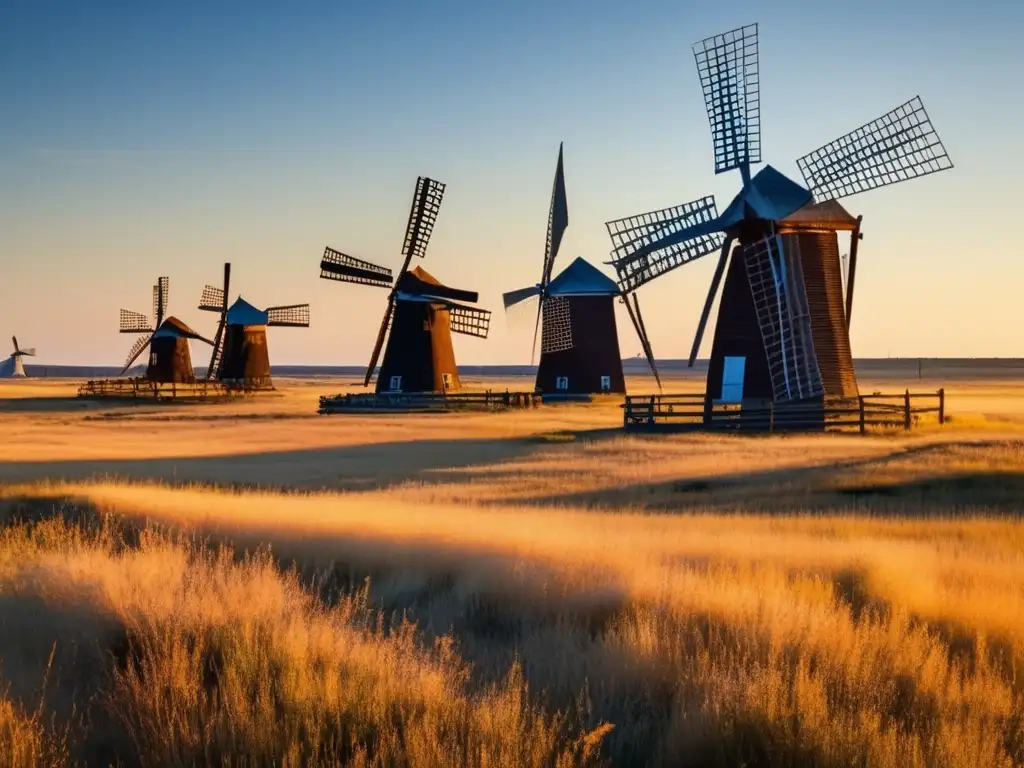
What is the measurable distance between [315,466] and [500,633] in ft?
62.5

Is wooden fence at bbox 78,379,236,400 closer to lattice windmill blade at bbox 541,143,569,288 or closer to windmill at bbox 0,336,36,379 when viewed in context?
lattice windmill blade at bbox 541,143,569,288

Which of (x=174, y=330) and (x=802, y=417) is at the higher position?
(x=174, y=330)

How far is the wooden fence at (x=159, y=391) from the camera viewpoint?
64.5m

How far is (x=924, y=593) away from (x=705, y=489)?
11828mm

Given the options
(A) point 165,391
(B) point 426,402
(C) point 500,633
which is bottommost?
(C) point 500,633

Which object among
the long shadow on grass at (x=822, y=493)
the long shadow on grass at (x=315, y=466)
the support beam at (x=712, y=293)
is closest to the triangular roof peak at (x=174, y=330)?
the long shadow on grass at (x=315, y=466)

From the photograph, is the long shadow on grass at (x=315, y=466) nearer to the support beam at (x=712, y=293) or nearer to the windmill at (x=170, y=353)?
the support beam at (x=712, y=293)

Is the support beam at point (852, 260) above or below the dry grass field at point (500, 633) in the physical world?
above

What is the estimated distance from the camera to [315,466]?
26.6m

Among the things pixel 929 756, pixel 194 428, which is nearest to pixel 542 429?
pixel 194 428

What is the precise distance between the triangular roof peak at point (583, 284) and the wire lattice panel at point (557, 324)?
481mm

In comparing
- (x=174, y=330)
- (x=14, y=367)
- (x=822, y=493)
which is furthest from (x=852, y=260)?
(x=14, y=367)

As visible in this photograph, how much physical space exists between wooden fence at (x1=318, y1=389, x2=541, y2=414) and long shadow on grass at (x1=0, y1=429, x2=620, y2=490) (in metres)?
17.0

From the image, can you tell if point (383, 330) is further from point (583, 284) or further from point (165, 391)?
point (165, 391)
